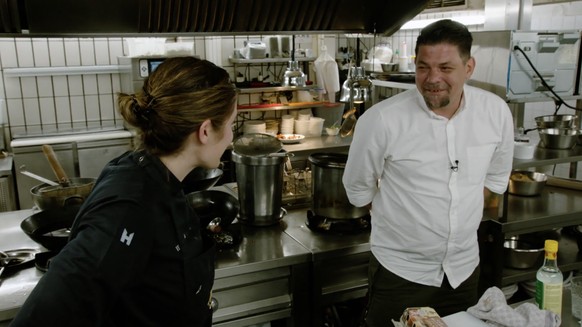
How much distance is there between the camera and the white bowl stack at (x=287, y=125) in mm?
5730

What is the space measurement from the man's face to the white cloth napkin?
79 centimetres

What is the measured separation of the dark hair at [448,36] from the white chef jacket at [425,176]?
0.22 m

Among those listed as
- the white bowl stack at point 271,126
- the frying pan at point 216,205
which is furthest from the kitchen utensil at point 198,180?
the white bowl stack at point 271,126

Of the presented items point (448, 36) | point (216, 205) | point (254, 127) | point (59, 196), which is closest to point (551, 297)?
point (448, 36)

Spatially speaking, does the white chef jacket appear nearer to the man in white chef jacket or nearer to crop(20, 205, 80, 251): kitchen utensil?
the man in white chef jacket

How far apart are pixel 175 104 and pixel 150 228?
313 millimetres

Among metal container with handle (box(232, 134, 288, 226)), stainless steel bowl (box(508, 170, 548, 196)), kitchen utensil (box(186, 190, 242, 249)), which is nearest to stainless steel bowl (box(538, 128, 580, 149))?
stainless steel bowl (box(508, 170, 548, 196))

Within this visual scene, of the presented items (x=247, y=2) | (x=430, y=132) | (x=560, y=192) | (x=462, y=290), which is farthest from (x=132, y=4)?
(x=560, y=192)

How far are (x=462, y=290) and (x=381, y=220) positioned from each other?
456mm

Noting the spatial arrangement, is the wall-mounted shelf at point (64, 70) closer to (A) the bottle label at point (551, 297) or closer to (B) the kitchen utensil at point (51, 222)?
(B) the kitchen utensil at point (51, 222)

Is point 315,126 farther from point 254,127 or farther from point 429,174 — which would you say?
point 429,174

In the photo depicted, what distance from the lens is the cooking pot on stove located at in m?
2.56

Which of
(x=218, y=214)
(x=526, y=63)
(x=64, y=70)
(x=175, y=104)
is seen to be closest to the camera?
(x=175, y=104)

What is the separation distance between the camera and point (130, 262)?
1186 millimetres
